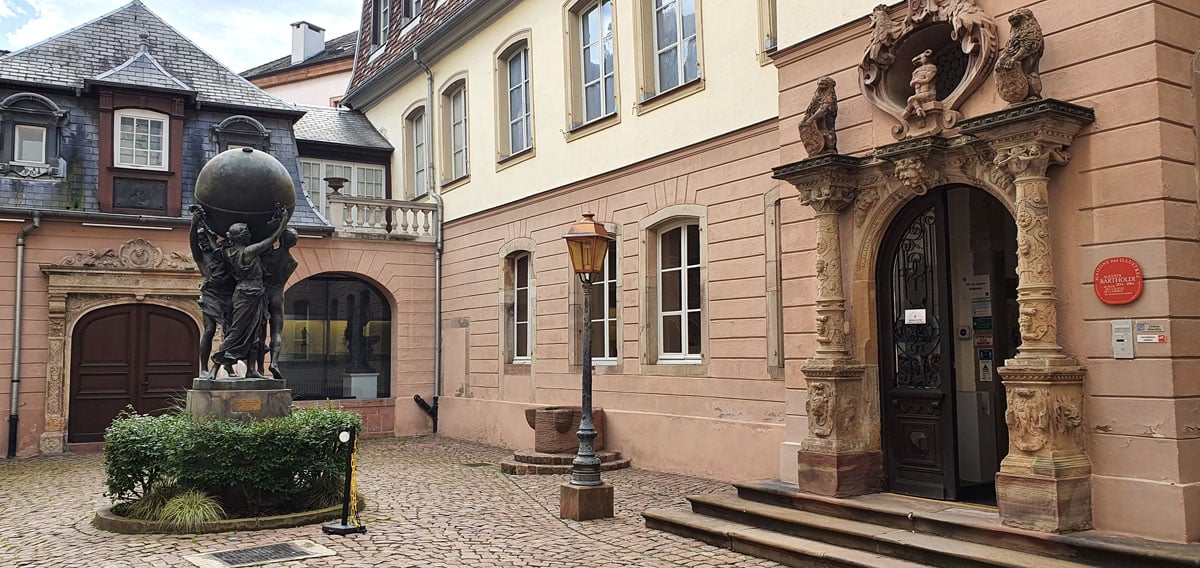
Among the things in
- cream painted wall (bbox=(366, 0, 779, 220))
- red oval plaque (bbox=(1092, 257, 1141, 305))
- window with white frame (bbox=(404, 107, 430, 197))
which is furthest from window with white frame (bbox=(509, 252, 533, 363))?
red oval plaque (bbox=(1092, 257, 1141, 305))

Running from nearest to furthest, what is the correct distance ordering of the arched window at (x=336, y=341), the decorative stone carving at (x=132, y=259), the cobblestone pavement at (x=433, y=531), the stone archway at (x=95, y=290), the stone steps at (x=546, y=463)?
the cobblestone pavement at (x=433, y=531)
the stone steps at (x=546, y=463)
the stone archway at (x=95, y=290)
the decorative stone carving at (x=132, y=259)
the arched window at (x=336, y=341)

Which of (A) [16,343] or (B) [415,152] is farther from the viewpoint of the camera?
(B) [415,152]

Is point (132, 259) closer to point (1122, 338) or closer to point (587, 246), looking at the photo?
point (587, 246)

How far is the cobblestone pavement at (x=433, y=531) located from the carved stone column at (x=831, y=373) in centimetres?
122

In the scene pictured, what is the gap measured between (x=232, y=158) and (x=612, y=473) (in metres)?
6.06

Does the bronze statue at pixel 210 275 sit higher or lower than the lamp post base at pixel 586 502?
higher

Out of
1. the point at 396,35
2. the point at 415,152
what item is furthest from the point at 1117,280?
the point at 396,35

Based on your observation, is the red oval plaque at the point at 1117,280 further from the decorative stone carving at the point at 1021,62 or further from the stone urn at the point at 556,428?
the stone urn at the point at 556,428

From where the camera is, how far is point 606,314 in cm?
1437

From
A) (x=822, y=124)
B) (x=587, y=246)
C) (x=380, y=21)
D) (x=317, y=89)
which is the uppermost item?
(x=317, y=89)

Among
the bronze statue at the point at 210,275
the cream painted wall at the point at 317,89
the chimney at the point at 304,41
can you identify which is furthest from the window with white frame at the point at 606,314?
the chimney at the point at 304,41

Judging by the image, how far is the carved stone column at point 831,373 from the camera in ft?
28.0

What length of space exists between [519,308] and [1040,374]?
36.3 feet

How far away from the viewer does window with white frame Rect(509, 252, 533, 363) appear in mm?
16797
